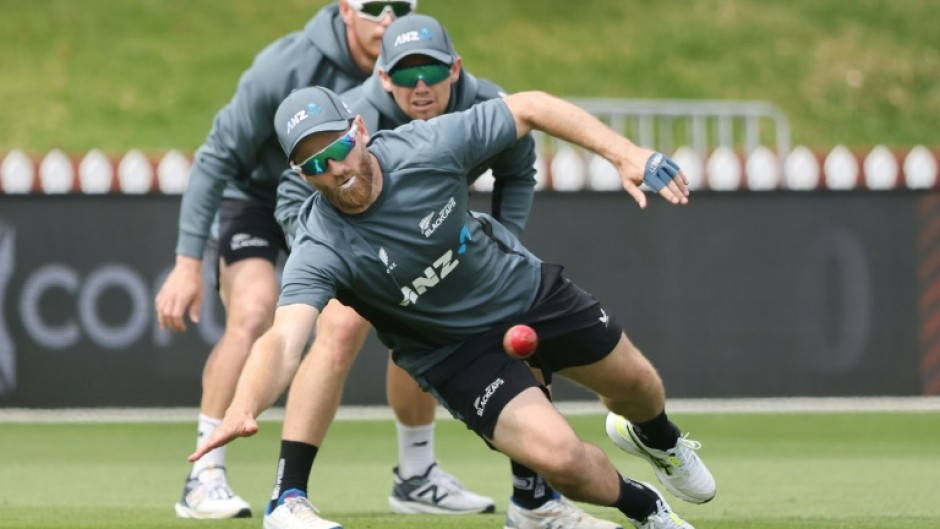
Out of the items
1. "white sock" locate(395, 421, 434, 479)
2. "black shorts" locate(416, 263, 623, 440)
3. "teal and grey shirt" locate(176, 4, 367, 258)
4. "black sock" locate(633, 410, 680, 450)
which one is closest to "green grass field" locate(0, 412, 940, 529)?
"white sock" locate(395, 421, 434, 479)

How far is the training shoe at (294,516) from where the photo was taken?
264 inches

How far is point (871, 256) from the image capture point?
47.9ft

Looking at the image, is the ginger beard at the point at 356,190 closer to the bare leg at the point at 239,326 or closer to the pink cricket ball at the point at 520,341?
the pink cricket ball at the point at 520,341

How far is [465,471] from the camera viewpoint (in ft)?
34.8

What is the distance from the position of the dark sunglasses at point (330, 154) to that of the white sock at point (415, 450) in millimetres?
2587

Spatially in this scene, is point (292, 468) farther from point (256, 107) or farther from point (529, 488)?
point (256, 107)

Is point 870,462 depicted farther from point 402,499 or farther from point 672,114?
point 672,114

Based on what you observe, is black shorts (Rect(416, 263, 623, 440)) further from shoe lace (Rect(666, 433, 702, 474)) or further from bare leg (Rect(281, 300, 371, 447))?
shoe lace (Rect(666, 433, 702, 474))

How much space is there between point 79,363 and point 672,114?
39.1ft

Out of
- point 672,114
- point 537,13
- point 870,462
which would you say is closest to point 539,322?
point 870,462

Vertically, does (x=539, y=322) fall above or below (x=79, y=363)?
above

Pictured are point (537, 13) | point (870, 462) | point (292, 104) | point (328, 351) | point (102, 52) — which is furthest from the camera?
point (537, 13)

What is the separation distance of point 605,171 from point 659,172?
11.1 metres

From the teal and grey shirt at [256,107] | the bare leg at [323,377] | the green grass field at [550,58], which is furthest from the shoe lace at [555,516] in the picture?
the green grass field at [550,58]
